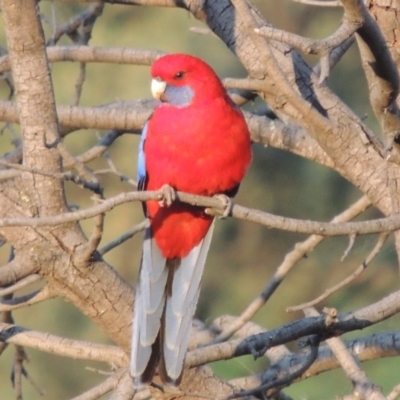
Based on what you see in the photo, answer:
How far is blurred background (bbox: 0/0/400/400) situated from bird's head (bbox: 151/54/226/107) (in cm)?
442

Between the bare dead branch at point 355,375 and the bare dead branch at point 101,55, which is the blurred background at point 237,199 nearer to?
the bare dead branch at point 101,55

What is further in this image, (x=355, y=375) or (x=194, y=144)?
(x=194, y=144)

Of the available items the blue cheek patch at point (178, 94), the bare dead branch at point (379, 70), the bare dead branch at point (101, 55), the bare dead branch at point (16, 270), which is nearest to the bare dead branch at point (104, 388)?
the bare dead branch at point (16, 270)

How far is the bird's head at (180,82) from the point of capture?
2945 mm

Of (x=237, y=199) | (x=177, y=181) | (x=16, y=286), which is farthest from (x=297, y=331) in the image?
(x=237, y=199)

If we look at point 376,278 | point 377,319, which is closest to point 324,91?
point 377,319

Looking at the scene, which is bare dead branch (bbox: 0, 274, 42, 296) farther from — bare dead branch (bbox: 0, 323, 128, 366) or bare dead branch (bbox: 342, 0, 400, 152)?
bare dead branch (bbox: 342, 0, 400, 152)

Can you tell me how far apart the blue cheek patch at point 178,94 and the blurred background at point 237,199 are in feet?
14.6

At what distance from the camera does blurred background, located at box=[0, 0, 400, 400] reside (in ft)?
24.8

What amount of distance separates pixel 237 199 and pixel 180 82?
4.77 meters

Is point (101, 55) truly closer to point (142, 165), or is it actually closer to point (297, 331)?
point (142, 165)

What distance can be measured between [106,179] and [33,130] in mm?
5008

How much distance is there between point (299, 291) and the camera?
7.93 meters

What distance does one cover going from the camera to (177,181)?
2828mm
